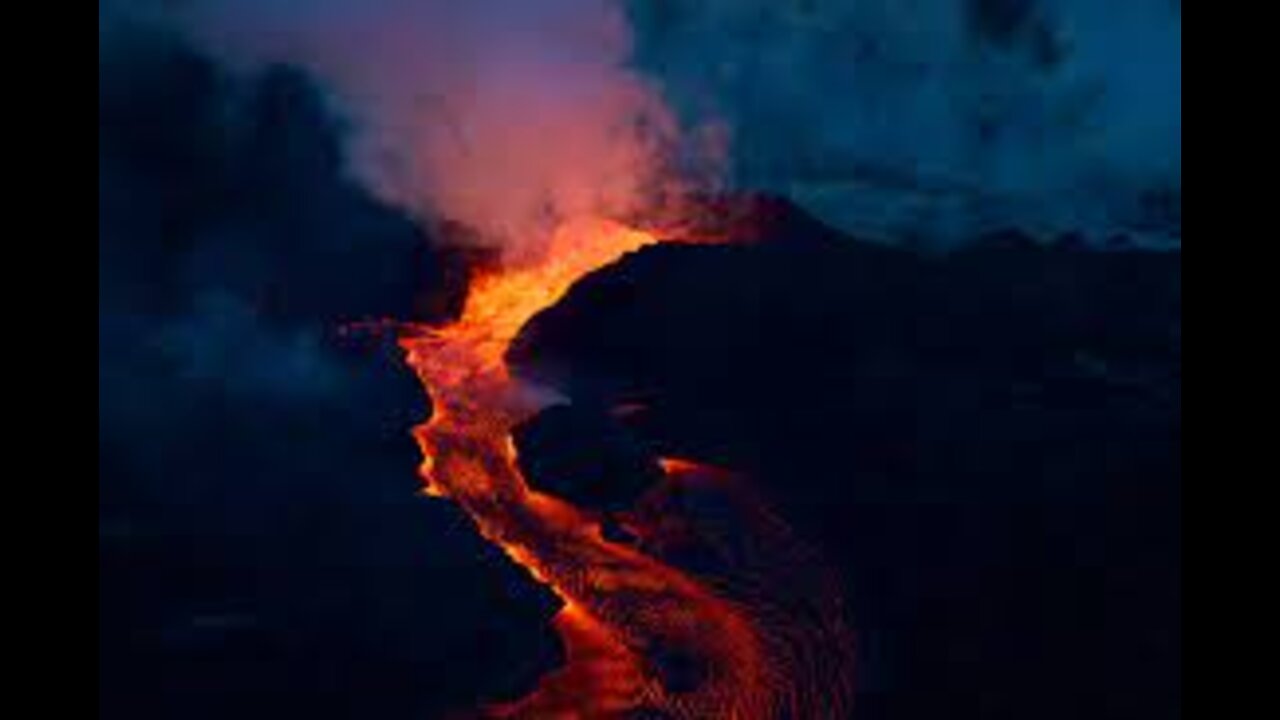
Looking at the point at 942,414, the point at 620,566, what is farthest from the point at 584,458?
the point at 942,414

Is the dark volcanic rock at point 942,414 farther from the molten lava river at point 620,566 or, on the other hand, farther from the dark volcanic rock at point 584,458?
the dark volcanic rock at point 584,458

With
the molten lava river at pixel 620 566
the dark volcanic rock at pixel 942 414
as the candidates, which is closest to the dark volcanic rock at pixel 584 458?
the molten lava river at pixel 620 566

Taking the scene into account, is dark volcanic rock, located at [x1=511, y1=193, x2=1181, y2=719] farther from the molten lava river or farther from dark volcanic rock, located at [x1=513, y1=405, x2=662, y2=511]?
dark volcanic rock, located at [x1=513, y1=405, x2=662, y2=511]

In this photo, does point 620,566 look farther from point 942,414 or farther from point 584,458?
point 942,414

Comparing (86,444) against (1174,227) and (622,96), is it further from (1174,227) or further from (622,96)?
(1174,227)

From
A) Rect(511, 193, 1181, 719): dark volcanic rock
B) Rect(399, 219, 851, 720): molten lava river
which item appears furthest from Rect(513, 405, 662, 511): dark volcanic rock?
Rect(511, 193, 1181, 719): dark volcanic rock
